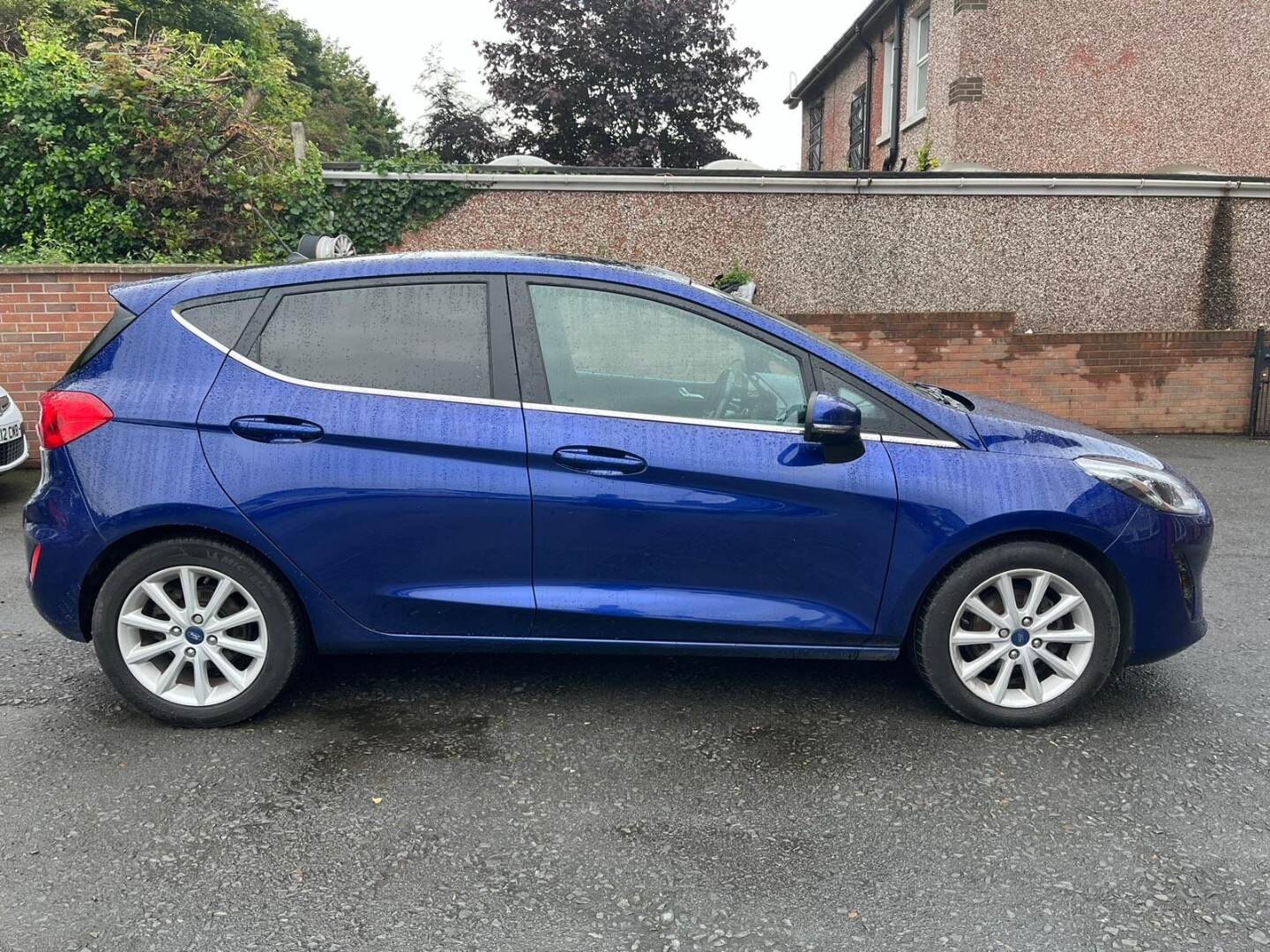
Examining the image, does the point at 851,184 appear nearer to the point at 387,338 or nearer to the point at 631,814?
the point at 387,338

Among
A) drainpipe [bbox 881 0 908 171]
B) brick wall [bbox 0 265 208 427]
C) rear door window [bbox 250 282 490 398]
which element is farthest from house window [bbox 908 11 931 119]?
rear door window [bbox 250 282 490 398]

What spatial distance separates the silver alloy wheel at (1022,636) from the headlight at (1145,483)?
0.40 metres

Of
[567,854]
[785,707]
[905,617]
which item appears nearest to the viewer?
[567,854]

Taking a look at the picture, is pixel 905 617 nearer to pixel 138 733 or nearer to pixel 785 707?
pixel 785 707

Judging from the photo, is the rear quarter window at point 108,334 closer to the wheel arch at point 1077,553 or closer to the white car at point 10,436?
the wheel arch at point 1077,553

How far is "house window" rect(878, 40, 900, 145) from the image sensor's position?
58.2ft

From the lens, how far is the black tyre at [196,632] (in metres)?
3.32

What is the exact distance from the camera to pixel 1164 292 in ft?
37.3

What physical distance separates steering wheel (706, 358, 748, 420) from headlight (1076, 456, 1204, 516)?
122 centimetres

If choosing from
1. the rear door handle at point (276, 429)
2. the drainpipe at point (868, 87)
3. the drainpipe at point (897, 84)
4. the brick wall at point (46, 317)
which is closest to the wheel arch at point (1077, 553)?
→ the rear door handle at point (276, 429)

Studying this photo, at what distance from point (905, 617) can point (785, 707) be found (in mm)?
574

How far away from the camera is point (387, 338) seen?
3.43 metres

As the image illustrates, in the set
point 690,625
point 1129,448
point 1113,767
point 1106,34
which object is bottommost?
point 1113,767

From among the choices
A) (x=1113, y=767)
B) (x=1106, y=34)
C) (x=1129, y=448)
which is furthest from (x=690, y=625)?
(x=1106, y=34)
